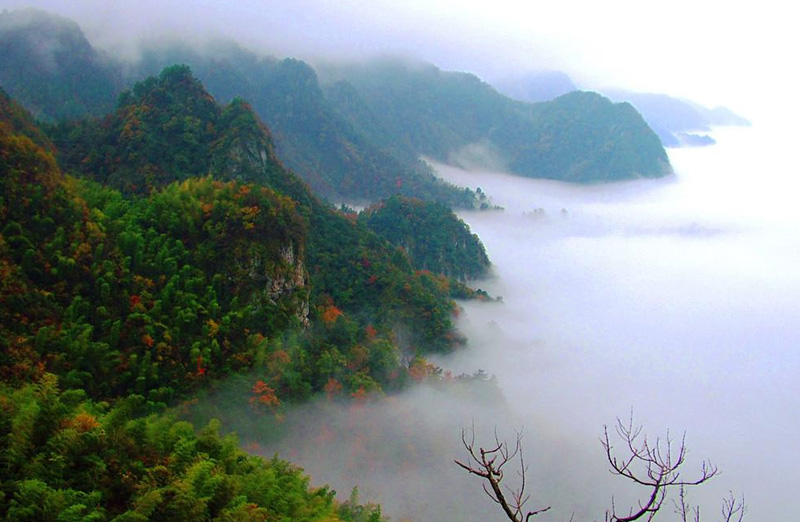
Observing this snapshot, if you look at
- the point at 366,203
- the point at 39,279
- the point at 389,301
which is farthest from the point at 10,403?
the point at 366,203

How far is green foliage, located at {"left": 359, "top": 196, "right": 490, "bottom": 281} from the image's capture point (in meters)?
80.5

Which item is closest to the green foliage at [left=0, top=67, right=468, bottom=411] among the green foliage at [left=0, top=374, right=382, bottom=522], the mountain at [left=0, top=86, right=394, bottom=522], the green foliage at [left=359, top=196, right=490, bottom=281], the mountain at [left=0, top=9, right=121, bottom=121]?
the mountain at [left=0, top=86, right=394, bottom=522]

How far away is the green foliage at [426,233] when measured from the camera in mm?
80500

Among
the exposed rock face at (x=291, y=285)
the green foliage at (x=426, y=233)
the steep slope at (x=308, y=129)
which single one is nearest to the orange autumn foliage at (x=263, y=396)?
the exposed rock face at (x=291, y=285)

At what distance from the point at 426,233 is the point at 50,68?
57.8m

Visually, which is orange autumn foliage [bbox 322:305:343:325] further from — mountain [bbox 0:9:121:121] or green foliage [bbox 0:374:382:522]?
mountain [bbox 0:9:121:121]

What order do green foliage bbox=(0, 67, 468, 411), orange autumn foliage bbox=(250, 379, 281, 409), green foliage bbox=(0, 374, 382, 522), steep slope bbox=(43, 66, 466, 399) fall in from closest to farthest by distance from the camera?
green foliage bbox=(0, 374, 382, 522) → green foliage bbox=(0, 67, 468, 411) → orange autumn foliage bbox=(250, 379, 281, 409) → steep slope bbox=(43, 66, 466, 399)

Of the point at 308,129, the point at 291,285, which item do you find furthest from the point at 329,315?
the point at 308,129

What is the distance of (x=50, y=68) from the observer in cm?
7631

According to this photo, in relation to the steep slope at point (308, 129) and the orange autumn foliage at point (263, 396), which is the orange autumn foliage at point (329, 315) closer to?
the orange autumn foliage at point (263, 396)

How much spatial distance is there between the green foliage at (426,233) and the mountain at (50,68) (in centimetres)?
4257

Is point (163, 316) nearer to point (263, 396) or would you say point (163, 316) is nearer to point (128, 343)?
point (128, 343)

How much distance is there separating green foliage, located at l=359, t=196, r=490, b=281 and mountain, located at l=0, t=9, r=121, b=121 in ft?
140

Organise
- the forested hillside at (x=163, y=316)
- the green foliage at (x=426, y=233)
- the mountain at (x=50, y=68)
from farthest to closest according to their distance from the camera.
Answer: the green foliage at (x=426, y=233) → the mountain at (x=50, y=68) → the forested hillside at (x=163, y=316)
